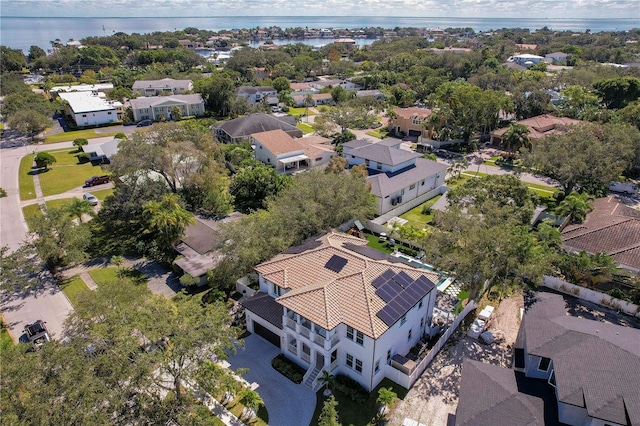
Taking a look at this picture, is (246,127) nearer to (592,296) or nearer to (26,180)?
(26,180)

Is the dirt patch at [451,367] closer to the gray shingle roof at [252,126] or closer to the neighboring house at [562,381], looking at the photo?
the neighboring house at [562,381]

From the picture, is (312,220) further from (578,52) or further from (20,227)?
(578,52)

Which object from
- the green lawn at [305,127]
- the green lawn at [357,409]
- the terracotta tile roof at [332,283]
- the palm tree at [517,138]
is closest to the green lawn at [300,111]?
the green lawn at [305,127]

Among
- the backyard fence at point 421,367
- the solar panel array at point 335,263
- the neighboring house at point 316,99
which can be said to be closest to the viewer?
the backyard fence at point 421,367

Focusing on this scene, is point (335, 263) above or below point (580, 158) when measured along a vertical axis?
below

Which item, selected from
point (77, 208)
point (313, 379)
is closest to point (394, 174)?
point (313, 379)

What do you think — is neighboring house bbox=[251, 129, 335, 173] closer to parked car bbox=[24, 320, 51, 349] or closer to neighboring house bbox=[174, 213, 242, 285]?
neighboring house bbox=[174, 213, 242, 285]
